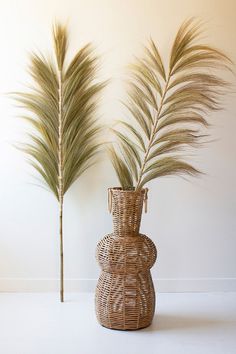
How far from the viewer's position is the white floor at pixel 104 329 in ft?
8.00

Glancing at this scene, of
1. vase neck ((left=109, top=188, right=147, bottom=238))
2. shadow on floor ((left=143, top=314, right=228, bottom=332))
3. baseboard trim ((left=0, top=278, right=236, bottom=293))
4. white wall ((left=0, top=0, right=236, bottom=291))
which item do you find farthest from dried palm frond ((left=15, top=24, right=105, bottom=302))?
shadow on floor ((left=143, top=314, right=228, bottom=332))

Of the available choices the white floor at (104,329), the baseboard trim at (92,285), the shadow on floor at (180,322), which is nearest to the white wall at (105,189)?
the baseboard trim at (92,285)

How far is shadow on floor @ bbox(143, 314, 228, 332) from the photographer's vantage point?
272 cm

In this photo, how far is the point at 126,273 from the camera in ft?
8.74

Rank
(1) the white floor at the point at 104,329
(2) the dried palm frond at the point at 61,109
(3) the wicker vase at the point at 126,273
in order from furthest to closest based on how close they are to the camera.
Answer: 1. (2) the dried palm frond at the point at 61,109
2. (3) the wicker vase at the point at 126,273
3. (1) the white floor at the point at 104,329

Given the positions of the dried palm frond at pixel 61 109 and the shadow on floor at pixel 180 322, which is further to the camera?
the dried palm frond at pixel 61 109

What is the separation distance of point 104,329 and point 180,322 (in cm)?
46

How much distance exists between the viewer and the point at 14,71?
10.5 ft

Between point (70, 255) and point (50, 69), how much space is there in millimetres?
1291

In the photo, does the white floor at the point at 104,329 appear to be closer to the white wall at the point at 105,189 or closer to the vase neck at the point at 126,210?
the white wall at the point at 105,189

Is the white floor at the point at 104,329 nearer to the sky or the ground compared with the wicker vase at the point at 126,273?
nearer to the ground

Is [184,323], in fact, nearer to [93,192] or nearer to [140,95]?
[93,192]

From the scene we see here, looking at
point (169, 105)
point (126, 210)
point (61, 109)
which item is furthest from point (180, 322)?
point (61, 109)

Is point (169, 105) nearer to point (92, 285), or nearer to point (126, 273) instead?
point (126, 273)
